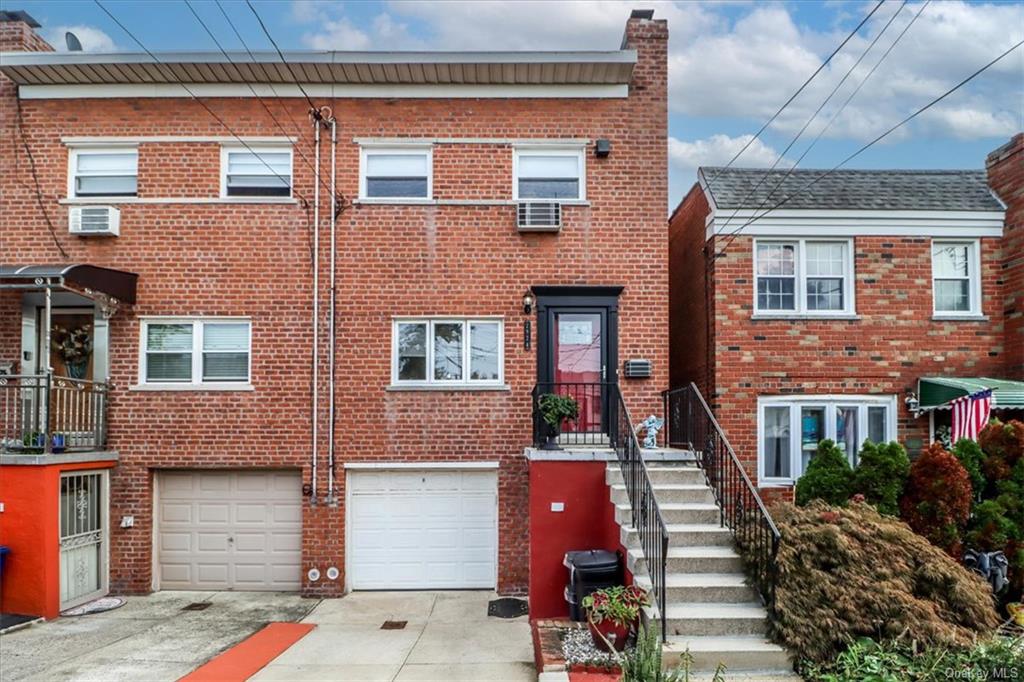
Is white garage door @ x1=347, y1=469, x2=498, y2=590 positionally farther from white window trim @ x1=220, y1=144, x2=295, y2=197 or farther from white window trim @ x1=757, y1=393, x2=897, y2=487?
white window trim @ x1=220, y1=144, x2=295, y2=197

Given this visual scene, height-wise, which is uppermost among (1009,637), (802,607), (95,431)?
(95,431)

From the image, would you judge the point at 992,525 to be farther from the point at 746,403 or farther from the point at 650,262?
the point at 650,262

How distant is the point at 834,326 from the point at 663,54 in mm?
4995

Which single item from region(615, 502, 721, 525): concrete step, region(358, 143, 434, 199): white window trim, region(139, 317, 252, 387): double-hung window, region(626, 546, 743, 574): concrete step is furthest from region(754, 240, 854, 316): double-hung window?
region(139, 317, 252, 387): double-hung window

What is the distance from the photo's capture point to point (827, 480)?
908cm

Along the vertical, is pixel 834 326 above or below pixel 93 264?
below

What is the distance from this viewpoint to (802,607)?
6.71 metres

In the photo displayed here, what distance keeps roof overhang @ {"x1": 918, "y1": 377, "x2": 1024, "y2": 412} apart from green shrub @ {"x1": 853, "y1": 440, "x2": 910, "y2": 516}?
235cm

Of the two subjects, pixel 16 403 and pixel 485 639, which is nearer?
pixel 485 639

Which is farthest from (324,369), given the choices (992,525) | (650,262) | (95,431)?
(992,525)

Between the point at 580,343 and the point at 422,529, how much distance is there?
3.71 m

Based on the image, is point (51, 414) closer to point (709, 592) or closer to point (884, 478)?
point (709, 592)

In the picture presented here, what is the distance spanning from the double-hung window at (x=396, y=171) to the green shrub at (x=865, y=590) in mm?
7260

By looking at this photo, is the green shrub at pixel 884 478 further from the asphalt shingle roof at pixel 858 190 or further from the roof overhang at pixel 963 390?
the asphalt shingle roof at pixel 858 190
